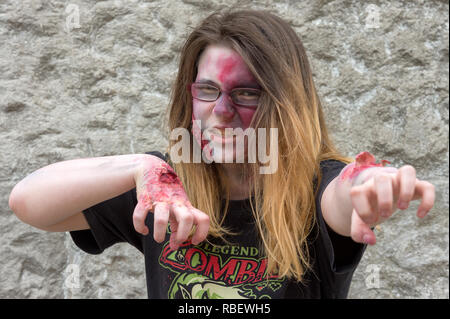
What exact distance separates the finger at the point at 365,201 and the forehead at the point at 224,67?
483 millimetres

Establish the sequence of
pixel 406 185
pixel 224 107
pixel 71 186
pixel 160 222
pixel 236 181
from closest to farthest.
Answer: pixel 406 185 < pixel 160 222 < pixel 71 186 < pixel 224 107 < pixel 236 181

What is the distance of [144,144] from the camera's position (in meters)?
Result: 1.70

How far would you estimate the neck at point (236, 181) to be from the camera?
1.18 metres

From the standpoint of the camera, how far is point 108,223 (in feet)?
3.88

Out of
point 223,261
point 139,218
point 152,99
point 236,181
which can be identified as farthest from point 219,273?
point 152,99

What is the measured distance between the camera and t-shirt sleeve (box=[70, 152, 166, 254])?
3.81ft

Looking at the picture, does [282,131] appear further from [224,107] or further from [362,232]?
[362,232]

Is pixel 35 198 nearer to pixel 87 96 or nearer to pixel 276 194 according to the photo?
pixel 276 194

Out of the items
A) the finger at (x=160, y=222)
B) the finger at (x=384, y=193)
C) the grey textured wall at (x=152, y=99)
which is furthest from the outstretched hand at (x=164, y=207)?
the grey textured wall at (x=152, y=99)

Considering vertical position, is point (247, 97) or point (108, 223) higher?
point (247, 97)

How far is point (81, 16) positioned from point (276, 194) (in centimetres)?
102

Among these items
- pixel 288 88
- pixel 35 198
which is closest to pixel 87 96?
pixel 35 198

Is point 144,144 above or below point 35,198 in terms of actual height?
below

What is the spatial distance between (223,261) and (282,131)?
1.07 feet
